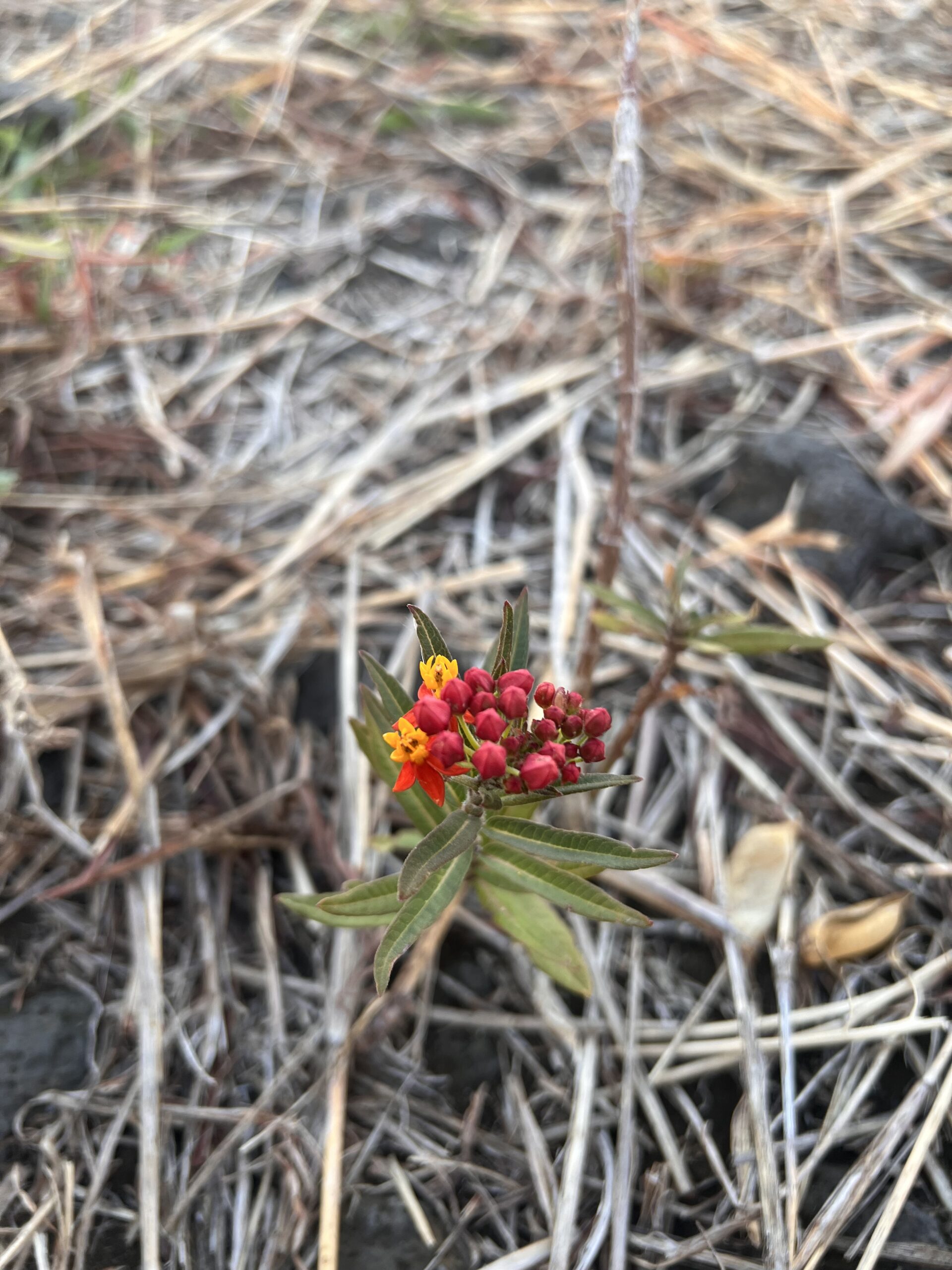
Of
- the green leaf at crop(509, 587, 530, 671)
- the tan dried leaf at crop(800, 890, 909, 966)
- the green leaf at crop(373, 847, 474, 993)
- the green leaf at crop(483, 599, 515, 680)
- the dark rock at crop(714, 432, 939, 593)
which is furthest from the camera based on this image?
the dark rock at crop(714, 432, 939, 593)

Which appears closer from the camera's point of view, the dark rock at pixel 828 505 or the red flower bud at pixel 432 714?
the red flower bud at pixel 432 714

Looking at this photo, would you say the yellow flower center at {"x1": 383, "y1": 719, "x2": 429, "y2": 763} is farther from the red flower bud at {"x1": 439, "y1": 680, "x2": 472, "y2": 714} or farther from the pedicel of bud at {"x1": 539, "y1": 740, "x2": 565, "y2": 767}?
the pedicel of bud at {"x1": 539, "y1": 740, "x2": 565, "y2": 767}

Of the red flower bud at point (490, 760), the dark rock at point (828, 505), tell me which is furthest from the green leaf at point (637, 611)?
the dark rock at point (828, 505)

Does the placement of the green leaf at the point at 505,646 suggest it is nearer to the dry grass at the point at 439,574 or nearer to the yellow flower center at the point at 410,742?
the yellow flower center at the point at 410,742

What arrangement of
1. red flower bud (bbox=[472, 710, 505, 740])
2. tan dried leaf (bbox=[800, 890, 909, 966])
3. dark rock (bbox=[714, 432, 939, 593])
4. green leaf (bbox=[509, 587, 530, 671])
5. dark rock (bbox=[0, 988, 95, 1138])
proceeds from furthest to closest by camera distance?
dark rock (bbox=[714, 432, 939, 593])
tan dried leaf (bbox=[800, 890, 909, 966])
dark rock (bbox=[0, 988, 95, 1138])
green leaf (bbox=[509, 587, 530, 671])
red flower bud (bbox=[472, 710, 505, 740])

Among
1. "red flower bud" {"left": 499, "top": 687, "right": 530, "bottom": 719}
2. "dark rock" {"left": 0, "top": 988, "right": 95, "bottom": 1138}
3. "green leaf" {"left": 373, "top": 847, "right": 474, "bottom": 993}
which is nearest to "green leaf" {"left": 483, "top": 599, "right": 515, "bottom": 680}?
"red flower bud" {"left": 499, "top": 687, "right": 530, "bottom": 719}

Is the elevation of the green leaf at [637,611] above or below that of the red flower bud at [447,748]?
below

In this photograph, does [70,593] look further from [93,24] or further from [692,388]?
[93,24]
